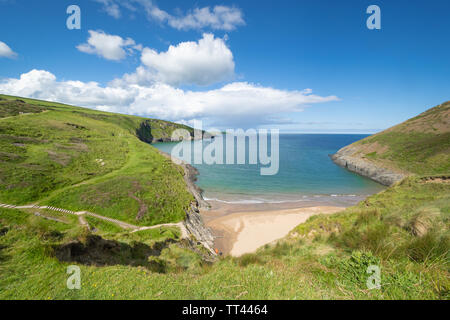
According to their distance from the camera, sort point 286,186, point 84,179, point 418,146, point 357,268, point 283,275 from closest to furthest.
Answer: point 357,268, point 283,275, point 84,179, point 286,186, point 418,146

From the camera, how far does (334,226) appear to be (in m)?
9.98

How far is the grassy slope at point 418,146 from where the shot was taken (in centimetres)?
4478

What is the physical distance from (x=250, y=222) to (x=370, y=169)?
53105mm

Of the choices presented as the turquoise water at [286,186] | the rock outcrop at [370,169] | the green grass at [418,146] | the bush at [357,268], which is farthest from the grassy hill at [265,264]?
Answer: the green grass at [418,146]

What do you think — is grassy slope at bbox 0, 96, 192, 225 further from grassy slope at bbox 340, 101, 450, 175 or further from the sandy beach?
grassy slope at bbox 340, 101, 450, 175

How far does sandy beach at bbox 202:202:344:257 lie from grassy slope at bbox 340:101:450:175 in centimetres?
3682

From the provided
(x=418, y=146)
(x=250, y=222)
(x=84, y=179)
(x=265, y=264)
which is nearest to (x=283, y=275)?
(x=265, y=264)

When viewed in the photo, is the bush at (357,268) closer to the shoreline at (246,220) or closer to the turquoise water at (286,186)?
the shoreline at (246,220)

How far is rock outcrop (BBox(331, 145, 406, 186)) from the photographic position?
4708 cm

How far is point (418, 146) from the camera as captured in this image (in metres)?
53.8

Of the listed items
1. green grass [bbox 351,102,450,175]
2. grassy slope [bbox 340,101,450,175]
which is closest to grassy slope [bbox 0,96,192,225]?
grassy slope [bbox 340,101,450,175]

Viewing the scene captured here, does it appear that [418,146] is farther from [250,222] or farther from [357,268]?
[357,268]
